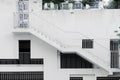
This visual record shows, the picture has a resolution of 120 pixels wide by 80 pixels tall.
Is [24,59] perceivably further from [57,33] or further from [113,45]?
[113,45]

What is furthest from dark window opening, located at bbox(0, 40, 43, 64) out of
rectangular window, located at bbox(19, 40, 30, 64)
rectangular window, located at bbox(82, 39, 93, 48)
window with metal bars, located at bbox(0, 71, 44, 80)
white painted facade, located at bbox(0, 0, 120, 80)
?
rectangular window, located at bbox(82, 39, 93, 48)

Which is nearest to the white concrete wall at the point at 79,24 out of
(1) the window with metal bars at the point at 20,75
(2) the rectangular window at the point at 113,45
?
(2) the rectangular window at the point at 113,45

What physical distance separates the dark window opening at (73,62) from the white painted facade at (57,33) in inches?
14.3

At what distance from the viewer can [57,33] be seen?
24562mm

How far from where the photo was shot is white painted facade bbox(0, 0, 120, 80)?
80.0 feet

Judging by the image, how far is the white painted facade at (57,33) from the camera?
2439 cm

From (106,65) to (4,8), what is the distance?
8.86m

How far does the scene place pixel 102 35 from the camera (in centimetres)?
A: 2455

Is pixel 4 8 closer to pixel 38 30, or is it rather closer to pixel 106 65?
pixel 38 30

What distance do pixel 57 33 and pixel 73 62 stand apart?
257cm

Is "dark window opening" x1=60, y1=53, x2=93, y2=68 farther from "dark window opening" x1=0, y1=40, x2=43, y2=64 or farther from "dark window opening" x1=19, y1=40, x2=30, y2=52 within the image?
"dark window opening" x1=19, y1=40, x2=30, y2=52

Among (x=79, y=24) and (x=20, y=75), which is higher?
(x=79, y=24)

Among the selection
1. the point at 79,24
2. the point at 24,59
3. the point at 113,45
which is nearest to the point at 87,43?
the point at 79,24

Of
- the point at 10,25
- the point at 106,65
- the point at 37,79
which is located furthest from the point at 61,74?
the point at 10,25
